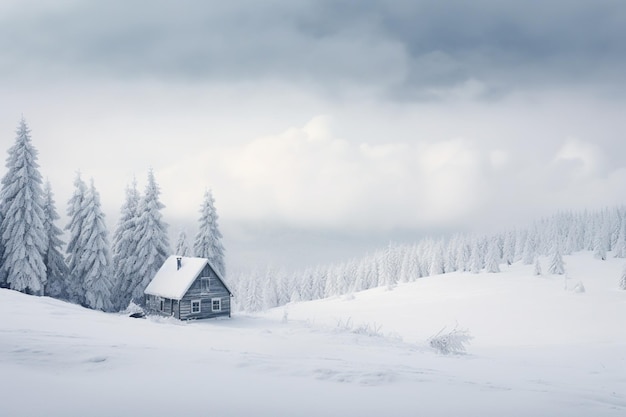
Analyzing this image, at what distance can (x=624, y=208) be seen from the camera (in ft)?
459

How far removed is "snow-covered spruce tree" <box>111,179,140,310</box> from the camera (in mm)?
42188

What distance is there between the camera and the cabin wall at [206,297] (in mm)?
37188

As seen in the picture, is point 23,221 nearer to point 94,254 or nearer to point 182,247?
point 94,254

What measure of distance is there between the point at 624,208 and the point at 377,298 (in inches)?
4996

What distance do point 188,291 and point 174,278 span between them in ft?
7.44

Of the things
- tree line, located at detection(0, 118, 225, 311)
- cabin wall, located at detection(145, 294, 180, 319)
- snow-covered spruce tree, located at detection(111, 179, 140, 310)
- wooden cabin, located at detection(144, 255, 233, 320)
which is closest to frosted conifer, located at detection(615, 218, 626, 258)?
tree line, located at detection(0, 118, 225, 311)

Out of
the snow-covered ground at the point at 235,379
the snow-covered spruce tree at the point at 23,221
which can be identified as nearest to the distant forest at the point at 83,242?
the snow-covered spruce tree at the point at 23,221

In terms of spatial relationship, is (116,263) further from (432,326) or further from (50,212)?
(432,326)

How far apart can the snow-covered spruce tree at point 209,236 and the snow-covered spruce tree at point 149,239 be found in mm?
4828

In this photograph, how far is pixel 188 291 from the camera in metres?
37.4

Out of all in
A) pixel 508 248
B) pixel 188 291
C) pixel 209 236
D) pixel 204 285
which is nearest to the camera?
pixel 188 291

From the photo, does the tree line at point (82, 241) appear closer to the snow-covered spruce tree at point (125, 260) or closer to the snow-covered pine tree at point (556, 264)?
the snow-covered spruce tree at point (125, 260)

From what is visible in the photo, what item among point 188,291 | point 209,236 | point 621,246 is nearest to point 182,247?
point 209,236

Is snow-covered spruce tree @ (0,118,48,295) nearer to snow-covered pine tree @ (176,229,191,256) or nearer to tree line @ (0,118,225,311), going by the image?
tree line @ (0,118,225,311)
